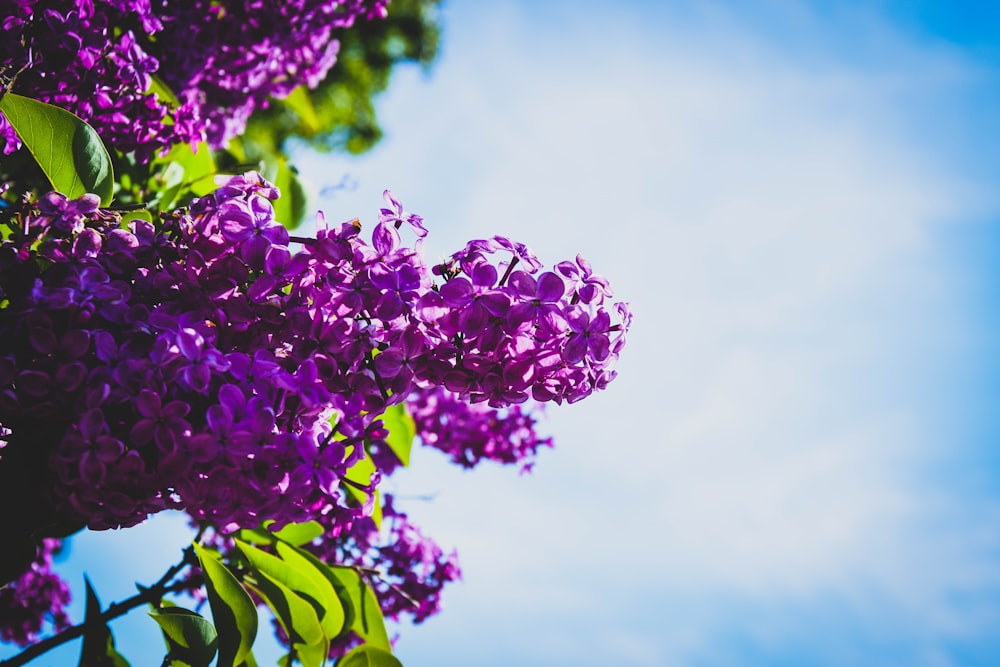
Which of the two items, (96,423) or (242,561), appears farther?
(242,561)

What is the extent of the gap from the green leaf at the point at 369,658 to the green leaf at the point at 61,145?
1262 mm

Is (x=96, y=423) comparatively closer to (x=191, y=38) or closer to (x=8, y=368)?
(x=8, y=368)

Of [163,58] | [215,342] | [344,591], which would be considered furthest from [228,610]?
[163,58]

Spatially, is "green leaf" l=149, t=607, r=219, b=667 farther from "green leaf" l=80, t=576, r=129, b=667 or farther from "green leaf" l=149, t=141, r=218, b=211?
"green leaf" l=149, t=141, r=218, b=211

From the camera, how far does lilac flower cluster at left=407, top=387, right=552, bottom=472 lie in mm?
3324

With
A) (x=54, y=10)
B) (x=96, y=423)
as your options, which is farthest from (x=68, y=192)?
(x=96, y=423)

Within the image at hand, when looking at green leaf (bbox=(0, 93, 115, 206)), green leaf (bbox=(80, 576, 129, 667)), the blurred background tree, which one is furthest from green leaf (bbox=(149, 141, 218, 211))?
the blurred background tree

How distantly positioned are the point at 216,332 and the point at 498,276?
50cm

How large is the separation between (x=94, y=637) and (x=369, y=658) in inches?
30.1

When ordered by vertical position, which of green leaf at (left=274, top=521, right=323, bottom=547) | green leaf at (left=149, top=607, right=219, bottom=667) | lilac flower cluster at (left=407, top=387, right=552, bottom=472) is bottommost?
green leaf at (left=149, top=607, right=219, bottom=667)

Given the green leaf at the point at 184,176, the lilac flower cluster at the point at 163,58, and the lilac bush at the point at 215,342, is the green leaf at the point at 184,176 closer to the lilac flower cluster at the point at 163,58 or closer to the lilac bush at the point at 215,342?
the lilac flower cluster at the point at 163,58

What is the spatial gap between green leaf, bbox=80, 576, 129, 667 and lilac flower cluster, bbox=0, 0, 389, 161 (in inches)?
47.1

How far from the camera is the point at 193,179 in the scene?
263 centimetres

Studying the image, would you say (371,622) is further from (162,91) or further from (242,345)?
(162,91)
